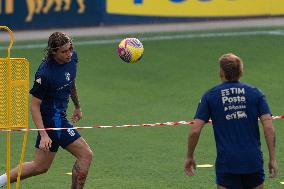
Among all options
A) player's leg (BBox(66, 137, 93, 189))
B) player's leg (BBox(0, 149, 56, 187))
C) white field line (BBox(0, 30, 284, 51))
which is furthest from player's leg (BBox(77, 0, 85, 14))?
player's leg (BBox(66, 137, 93, 189))

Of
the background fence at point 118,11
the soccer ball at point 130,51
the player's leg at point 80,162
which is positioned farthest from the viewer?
the background fence at point 118,11

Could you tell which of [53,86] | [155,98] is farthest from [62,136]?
[155,98]

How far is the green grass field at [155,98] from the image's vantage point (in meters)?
13.6

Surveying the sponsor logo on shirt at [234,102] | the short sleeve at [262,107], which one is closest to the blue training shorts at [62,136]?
the sponsor logo on shirt at [234,102]

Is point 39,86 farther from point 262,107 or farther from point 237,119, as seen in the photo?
point 262,107

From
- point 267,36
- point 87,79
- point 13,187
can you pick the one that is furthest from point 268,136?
point 267,36

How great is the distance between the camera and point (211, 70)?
2216 cm

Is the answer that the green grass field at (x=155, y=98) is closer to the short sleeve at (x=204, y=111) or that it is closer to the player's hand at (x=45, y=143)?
the player's hand at (x=45, y=143)

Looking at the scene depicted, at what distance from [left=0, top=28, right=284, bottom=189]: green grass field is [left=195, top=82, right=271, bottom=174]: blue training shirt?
3.09m

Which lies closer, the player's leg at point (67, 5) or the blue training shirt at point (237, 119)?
the blue training shirt at point (237, 119)

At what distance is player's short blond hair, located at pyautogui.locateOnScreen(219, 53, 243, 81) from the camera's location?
968 cm

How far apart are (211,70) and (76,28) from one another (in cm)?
721

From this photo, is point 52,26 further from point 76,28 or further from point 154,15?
point 154,15

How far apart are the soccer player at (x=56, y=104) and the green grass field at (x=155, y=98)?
1.17 meters
